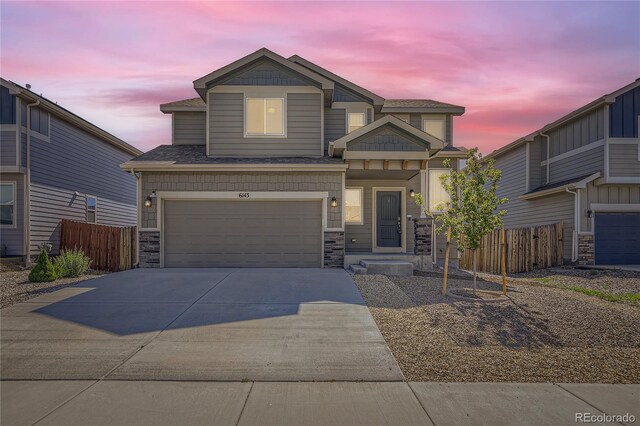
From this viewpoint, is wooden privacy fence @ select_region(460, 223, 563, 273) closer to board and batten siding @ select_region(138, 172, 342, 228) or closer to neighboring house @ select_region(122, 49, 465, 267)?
neighboring house @ select_region(122, 49, 465, 267)

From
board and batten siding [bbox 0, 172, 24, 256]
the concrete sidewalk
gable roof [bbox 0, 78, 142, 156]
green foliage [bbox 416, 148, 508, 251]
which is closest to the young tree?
green foliage [bbox 416, 148, 508, 251]

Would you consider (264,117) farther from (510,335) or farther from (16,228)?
(510,335)

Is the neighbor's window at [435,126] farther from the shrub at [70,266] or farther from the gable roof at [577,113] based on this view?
the shrub at [70,266]

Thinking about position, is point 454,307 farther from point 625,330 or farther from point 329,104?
point 329,104

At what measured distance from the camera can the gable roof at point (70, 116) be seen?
1445 cm

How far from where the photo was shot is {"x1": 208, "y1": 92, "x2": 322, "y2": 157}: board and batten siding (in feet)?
47.4

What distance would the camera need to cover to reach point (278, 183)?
13516 mm

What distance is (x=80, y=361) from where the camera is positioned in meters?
5.57

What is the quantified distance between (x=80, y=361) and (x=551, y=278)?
13.6 metres

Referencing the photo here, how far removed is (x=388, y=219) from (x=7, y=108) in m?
14.1

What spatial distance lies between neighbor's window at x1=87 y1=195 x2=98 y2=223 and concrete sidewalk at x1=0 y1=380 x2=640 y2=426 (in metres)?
15.9

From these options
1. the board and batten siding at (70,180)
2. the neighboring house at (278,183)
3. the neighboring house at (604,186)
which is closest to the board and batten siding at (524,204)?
the neighboring house at (604,186)

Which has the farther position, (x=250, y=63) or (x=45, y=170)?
(x=45, y=170)

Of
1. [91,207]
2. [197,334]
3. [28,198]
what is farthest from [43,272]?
[91,207]
